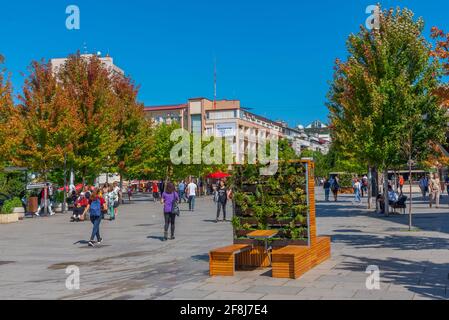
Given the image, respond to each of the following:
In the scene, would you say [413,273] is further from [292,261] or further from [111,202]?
[111,202]

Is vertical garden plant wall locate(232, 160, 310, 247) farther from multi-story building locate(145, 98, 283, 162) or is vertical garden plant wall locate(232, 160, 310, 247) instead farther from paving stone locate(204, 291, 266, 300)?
multi-story building locate(145, 98, 283, 162)

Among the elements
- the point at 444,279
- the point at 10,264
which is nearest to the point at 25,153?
the point at 10,264

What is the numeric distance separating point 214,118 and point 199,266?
9396 cm

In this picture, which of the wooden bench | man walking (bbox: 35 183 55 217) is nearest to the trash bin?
man walking (bbox: 35 183 55 217)

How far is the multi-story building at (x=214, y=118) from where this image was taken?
103 m

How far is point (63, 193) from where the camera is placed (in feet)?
109

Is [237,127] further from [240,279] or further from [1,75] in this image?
[240,279]

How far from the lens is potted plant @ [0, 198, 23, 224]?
25.4m

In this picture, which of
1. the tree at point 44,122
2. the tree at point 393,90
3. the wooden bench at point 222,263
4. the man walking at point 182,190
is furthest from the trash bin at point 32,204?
the wooden bench at point 222,263

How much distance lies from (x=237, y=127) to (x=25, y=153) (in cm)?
7728

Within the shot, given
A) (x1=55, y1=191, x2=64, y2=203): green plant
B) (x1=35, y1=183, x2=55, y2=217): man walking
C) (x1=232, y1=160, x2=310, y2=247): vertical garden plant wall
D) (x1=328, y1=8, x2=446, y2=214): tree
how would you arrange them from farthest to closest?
(x1=55, y1=191, x2=64, y2=203): green plant → (x1=35, y1=183, x2=55, y2=217): man walking → (x1=328, y1=8, x2=446, y2=214): tree → (x1=232, y1=160, x2=310, y2=247): vertical garden plant wall

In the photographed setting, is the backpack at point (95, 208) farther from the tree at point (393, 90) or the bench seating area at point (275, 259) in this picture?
the tree at point (393, 90)

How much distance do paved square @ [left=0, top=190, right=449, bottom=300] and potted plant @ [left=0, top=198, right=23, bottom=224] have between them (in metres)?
6.94
